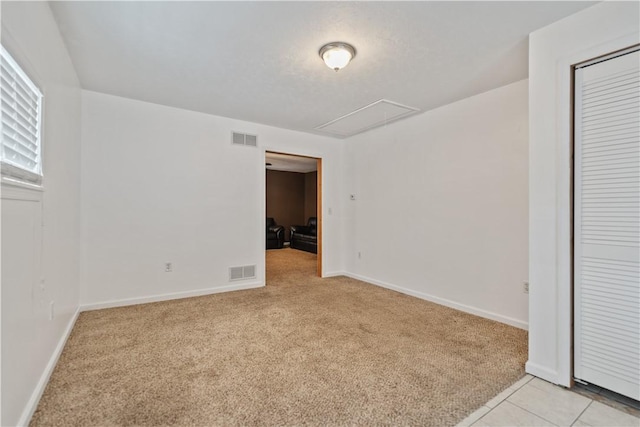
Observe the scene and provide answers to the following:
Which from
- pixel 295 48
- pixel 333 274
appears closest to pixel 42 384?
pixel 295 48

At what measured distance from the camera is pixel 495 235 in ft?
10.2

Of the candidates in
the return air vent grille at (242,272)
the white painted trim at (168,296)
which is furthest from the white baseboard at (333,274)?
the return air vent grille at (242,272)

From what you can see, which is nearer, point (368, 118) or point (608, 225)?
point (608, 225)

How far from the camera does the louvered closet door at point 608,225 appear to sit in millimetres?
1743

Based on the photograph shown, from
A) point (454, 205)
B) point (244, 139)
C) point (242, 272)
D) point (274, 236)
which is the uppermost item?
point (244, 139)

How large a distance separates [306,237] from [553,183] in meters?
6.21

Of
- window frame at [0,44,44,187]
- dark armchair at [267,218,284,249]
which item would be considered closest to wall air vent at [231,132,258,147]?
window frame at [0,44,44,187]

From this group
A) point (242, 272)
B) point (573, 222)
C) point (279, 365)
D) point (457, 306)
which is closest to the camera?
point (573, 222)

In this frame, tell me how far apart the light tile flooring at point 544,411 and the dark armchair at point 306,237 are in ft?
18.9

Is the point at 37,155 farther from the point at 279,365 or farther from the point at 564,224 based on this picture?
the point at 564,224

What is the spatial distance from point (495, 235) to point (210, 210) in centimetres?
346

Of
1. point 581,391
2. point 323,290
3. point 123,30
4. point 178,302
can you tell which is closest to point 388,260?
point 323,290

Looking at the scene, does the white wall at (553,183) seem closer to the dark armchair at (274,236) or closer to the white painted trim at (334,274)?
the white painted trim at (334,274)

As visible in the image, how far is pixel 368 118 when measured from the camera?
13.4 feet
